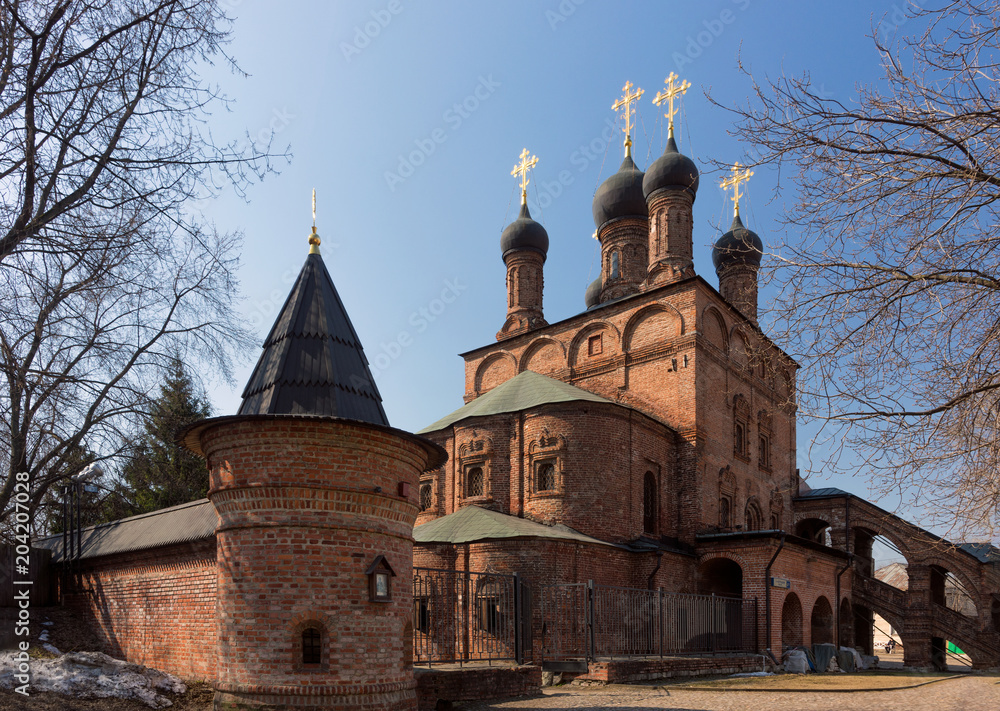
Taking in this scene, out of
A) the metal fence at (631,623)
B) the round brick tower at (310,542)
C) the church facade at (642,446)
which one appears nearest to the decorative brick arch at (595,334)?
the church facade at (642,446)

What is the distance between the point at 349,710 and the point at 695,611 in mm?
10532

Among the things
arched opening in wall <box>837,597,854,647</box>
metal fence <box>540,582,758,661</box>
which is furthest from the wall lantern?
arched opening in wall <box>837,597,854,647</box>

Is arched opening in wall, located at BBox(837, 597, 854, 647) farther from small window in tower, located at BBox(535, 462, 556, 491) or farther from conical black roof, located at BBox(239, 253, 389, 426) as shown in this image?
conical black roof, located at BBox(239, 253, 389, 426)

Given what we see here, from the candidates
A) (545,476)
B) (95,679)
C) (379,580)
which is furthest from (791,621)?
(95,679)

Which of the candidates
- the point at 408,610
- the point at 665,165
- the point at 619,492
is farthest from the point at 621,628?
the point at 665,165

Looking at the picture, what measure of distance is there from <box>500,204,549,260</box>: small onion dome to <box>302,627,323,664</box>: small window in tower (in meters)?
21.1

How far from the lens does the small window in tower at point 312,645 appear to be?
7.10 meters

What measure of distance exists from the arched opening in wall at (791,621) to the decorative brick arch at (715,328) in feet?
22.7

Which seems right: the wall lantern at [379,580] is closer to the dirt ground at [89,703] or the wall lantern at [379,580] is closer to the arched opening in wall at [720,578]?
the dirt ground at [89,703]

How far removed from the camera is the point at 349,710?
695 centimetres

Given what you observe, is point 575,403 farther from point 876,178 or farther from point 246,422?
point 876,178

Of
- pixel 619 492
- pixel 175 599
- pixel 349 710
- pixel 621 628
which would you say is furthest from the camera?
pixel 619 492

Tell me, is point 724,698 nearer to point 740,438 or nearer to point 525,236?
point 740,438

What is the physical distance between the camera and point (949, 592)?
32031 mm
